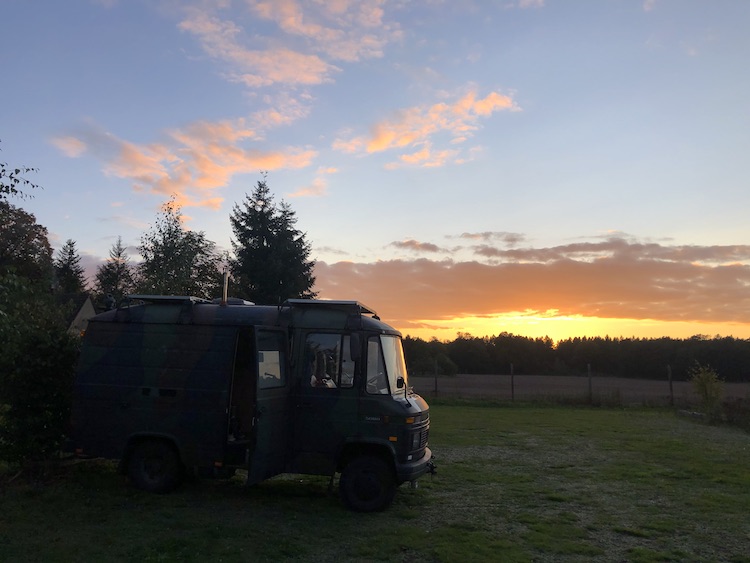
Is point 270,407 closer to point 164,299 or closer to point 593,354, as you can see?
point 164,299

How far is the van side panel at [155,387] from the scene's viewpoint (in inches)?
A: 348

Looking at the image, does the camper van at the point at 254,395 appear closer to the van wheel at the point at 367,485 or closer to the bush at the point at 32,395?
the van wheel at the point at 367,485

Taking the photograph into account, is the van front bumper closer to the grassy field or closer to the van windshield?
the grassy field

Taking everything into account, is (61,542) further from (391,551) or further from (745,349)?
(745,349)

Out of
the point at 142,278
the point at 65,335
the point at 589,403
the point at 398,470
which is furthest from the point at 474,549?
the point at 589,403

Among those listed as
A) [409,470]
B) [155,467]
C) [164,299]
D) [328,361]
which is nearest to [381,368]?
[328,361]

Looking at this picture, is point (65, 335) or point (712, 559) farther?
point (65, 335)

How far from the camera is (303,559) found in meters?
6.60

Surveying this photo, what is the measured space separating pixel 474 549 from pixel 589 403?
24.3 meters

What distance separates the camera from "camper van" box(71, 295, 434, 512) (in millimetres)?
8727

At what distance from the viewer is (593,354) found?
214 feet

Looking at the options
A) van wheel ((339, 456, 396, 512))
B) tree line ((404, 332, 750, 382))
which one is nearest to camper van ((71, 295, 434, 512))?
van wheel ((339, 456, 396, 512))

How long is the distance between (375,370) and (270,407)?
158cm

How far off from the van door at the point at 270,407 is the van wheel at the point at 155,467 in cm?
158
